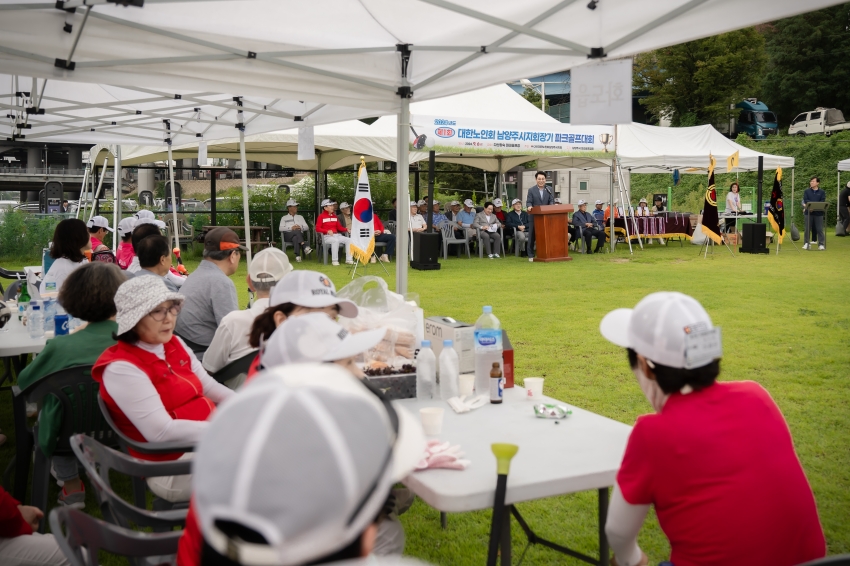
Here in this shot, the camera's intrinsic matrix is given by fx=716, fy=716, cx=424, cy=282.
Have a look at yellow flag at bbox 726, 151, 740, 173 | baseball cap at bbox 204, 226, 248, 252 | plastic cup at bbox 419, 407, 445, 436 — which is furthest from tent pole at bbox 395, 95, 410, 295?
yellow flag at bbox 726, 151, 740, 173

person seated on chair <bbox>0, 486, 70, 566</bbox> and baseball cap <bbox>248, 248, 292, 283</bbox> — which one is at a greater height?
baseball cap <bbox>248, 248, 292, 283</bbox>

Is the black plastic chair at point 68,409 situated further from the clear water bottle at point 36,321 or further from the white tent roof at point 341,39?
the white tent roof at point 341,39

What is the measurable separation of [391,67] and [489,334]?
2879mm

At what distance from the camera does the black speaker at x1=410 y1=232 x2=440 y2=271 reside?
14484 mm

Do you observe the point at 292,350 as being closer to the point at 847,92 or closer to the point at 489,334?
the point at 489,334

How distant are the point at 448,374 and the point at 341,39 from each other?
9.64 ft

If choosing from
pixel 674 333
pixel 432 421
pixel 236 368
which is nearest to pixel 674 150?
pixel 236 368

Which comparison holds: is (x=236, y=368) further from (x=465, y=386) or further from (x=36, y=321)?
(x=36, y=321)

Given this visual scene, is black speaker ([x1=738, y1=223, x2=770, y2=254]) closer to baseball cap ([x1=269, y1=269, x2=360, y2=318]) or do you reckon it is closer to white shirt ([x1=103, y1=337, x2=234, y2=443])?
baseball cap ([x1=269, y1=269, x2=360, y2=318])

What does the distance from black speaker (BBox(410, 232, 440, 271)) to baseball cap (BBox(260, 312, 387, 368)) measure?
41.1 ft

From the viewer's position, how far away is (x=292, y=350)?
1.89m

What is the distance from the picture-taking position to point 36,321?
178 inches

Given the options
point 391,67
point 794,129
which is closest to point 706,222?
point 391,67

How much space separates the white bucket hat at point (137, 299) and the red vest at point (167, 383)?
0.11 m
